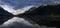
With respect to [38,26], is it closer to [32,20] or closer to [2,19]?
[32,20]

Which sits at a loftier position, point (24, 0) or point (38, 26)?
point (24, 0)

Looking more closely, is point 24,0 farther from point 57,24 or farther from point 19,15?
point 57,24

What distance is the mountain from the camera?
58 cm

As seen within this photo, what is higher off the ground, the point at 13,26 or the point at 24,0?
the point at 24,0

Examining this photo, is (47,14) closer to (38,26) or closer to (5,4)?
(38,26)

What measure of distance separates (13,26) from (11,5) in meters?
0.10

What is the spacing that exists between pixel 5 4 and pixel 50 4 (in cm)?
20

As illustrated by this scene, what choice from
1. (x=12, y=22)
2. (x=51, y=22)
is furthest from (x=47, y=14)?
(x=12, y=22)

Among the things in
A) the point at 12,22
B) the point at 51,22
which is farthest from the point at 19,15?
the point at 51,22

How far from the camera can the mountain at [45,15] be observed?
58 centimetres

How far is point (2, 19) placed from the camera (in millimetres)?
595

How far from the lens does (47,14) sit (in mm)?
581

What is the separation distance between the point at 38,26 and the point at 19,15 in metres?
0.10

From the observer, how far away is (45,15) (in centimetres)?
58
